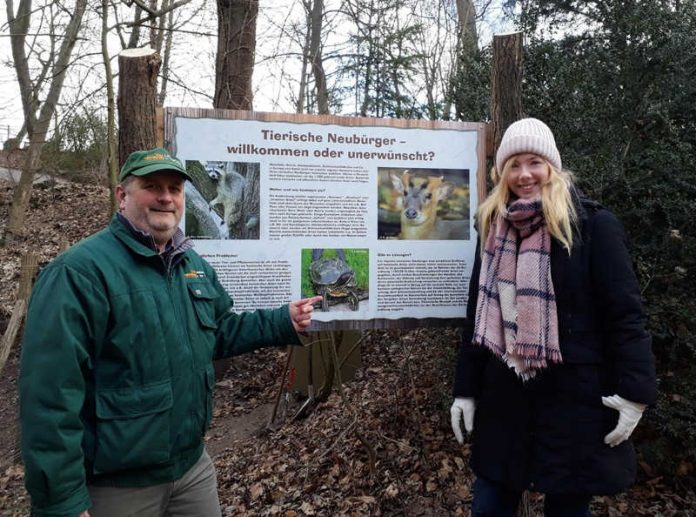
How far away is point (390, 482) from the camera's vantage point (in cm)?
452

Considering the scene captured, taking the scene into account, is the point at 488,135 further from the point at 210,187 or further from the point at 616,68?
the point at 616,68

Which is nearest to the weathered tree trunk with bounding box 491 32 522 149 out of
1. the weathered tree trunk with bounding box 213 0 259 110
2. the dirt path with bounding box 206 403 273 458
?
the weathered tree trunk with bounding box 213 0 259 110

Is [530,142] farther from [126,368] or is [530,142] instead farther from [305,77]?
[305,77]

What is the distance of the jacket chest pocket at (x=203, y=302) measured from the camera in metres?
2.28

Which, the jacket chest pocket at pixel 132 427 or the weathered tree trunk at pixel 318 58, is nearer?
the jacket chest pocket at pixel 132 427

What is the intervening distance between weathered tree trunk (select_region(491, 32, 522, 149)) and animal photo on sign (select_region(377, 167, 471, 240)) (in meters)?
0.39

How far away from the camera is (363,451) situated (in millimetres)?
5113

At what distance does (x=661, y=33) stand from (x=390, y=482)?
14.5ft

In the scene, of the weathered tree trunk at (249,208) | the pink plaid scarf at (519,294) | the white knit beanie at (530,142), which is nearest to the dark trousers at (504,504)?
the pink plaid scarf at (519,294)

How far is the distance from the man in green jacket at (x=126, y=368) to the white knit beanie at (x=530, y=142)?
4.90 ft

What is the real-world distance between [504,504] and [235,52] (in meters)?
6.22

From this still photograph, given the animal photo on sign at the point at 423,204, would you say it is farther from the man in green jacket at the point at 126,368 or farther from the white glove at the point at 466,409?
the man in green jacket at the point at 126,368

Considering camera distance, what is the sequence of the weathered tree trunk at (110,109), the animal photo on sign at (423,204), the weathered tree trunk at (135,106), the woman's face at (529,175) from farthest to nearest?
the weathered tree trunk at (110,109) → the animal photo on sign at (423,204) → the weathered tree trunk at (135,106) → the woman's face at (529,175)

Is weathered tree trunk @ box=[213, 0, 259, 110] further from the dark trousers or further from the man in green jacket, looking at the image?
the dark trousers
